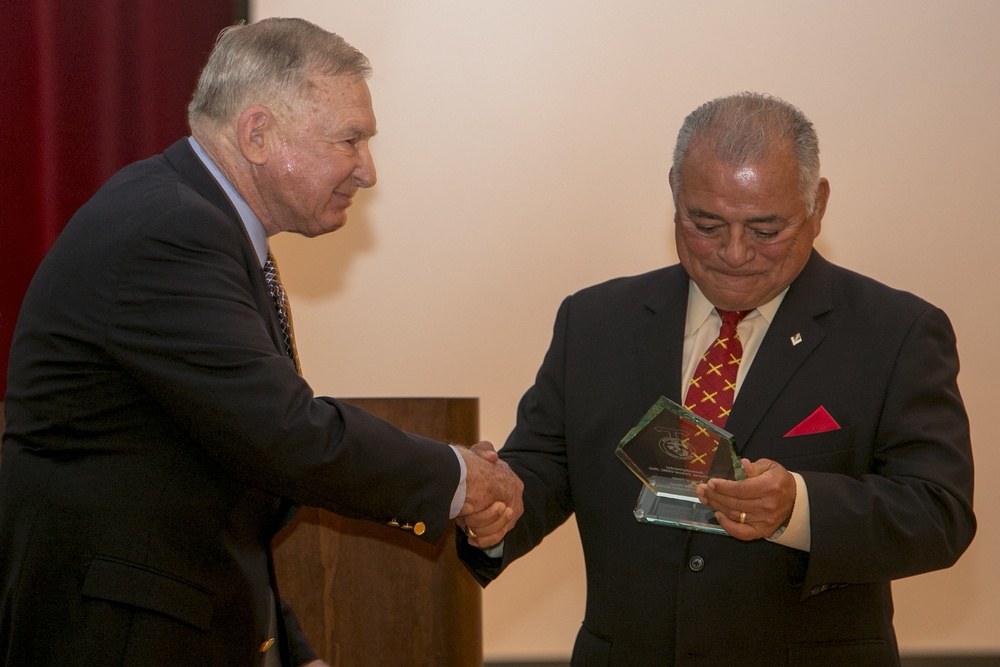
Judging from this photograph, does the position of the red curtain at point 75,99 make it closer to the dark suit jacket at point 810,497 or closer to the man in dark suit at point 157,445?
the man in dark suit at point 157,445

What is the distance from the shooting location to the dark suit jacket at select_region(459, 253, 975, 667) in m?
2.07

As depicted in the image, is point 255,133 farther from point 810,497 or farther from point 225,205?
point 810,497

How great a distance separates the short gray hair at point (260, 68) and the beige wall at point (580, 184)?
6.74ft

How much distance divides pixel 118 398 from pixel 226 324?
0.23 m

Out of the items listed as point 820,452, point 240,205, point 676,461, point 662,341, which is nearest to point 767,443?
point 820,452

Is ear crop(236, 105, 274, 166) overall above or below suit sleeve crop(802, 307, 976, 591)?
above

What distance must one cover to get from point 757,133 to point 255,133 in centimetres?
107

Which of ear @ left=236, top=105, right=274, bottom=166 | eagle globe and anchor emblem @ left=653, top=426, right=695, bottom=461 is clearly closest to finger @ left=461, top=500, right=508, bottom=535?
eagle globe and anchor emblem @ left=653, top=426, right=695, bottom=461

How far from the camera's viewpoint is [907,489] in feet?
6.82

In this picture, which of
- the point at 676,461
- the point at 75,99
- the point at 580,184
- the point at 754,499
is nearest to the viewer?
the point at 754,499

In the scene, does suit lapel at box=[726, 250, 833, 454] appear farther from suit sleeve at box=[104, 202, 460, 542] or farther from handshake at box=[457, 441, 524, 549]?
suit sleeve at box=[104, 202, 460, 542]

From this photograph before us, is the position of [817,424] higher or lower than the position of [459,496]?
higher

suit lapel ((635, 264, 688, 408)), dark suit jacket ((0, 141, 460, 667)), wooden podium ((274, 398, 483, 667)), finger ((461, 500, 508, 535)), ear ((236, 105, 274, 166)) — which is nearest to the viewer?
dark suit jacket ((0, 141, 460, 667))

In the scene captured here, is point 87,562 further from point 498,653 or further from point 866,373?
point 498,653
